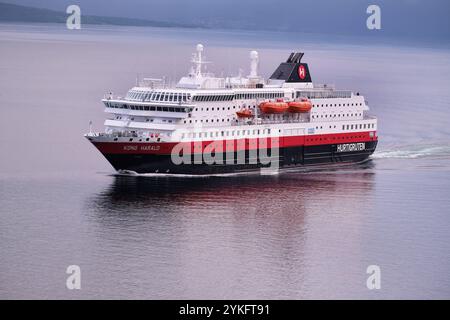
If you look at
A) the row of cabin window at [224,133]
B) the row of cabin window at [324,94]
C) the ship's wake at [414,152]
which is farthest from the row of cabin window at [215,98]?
the ship's wake at [414,152]

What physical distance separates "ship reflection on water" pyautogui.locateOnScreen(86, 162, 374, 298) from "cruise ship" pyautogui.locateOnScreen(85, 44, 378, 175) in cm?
125

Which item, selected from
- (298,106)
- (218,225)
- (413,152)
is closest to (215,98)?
(298,106)

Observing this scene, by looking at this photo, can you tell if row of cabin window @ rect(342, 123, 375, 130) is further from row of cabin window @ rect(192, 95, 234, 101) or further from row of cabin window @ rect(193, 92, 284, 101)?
row of cabin window @ rect(192, 95, 234, 101)

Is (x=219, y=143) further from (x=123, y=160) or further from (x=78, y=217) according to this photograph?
(x=78, y=217)

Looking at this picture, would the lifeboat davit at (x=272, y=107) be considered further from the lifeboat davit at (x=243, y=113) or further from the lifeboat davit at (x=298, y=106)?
the lifeboat davit at (x=243, y=113)

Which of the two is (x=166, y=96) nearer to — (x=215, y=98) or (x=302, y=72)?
(x=215, y=98)

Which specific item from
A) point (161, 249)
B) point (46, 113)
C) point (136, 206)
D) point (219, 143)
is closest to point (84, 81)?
point (46, 113)

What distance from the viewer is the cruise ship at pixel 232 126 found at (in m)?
55.6

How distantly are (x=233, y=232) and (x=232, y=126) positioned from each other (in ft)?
43.7

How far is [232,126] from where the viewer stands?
190 feet

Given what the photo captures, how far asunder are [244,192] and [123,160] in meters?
6.32

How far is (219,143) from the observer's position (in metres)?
57.2

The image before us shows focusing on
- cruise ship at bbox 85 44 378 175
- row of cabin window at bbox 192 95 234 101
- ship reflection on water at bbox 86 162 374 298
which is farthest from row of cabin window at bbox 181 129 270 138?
ship reflection on water at bbox 86 162 374 298

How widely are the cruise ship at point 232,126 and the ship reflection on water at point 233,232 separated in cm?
125
